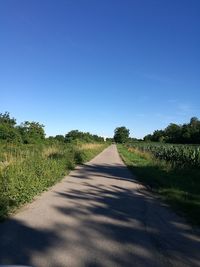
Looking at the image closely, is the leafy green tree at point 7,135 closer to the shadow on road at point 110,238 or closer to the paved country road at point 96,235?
the paved country road at point 96,235

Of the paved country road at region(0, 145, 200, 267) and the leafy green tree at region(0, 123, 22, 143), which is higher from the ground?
the leafy green tree at region(0, 123, 22, 143)

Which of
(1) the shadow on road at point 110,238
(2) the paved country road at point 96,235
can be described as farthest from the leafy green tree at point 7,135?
(1) the shadow on road at point 110,238

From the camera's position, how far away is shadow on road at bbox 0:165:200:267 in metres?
6.17

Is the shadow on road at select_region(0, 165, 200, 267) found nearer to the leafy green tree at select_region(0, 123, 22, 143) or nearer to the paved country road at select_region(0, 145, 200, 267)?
the paved country road at select_region(0, 145, 200, 267)

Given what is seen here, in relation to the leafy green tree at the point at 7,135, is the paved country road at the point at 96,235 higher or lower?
lower

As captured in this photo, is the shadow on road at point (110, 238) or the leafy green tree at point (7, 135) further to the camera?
the leafy green tree at point (7, 135)

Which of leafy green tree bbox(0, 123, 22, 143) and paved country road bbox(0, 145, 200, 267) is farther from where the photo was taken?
leafy green tree bbox(0, 123, 22, 143)

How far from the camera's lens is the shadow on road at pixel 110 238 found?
20.2ft

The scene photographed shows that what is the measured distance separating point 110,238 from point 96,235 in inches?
13.5

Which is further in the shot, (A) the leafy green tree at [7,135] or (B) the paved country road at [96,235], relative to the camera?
(A) the leafy green tree at [7,135]

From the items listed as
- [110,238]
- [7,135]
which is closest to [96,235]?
[110,238]

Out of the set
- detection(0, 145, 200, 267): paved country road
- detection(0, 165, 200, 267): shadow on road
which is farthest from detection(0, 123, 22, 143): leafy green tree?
detection(0, 165, 200, 267): shadow on road

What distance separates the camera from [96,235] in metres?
7.65

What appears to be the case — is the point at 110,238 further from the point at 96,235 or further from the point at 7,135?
the point at 7,135
